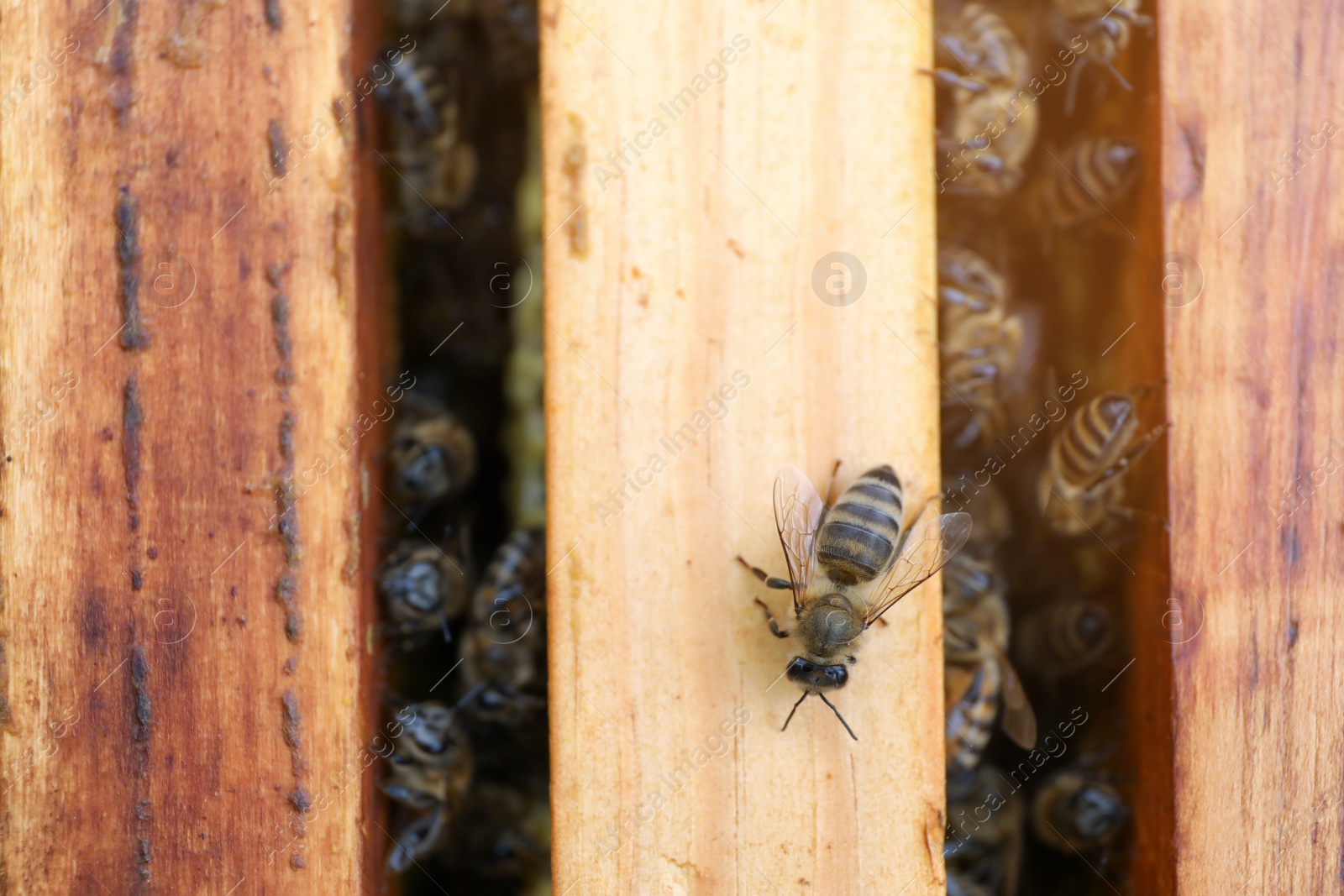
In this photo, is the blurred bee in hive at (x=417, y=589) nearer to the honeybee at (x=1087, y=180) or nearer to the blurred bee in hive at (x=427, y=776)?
the blurred bee in hive at (x=427, y=776)

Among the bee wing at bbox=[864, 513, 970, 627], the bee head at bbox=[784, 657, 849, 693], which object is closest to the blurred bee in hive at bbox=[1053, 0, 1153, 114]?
the bee wing at bbox=[864, 513, 970, 627]

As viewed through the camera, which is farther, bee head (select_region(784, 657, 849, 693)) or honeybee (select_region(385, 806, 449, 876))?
honeybee (select_region(385, 806, 449, 876))

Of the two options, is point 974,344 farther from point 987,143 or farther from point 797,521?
point 797,521

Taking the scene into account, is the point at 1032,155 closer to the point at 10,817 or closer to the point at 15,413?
the point at 15,413

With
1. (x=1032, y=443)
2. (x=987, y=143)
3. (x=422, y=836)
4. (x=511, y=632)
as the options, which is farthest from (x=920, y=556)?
(x=422, y=836)

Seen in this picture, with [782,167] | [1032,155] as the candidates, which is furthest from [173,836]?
[1032,155]

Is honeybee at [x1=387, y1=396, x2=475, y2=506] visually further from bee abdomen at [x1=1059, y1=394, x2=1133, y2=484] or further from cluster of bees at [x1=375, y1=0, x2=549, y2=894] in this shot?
bee abdomen at [x1=1059, y1=394, x2=1133, y2=484]

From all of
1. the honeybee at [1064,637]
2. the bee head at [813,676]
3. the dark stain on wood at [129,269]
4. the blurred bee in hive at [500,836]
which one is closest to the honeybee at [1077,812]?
the honeybee at [1064,637]
